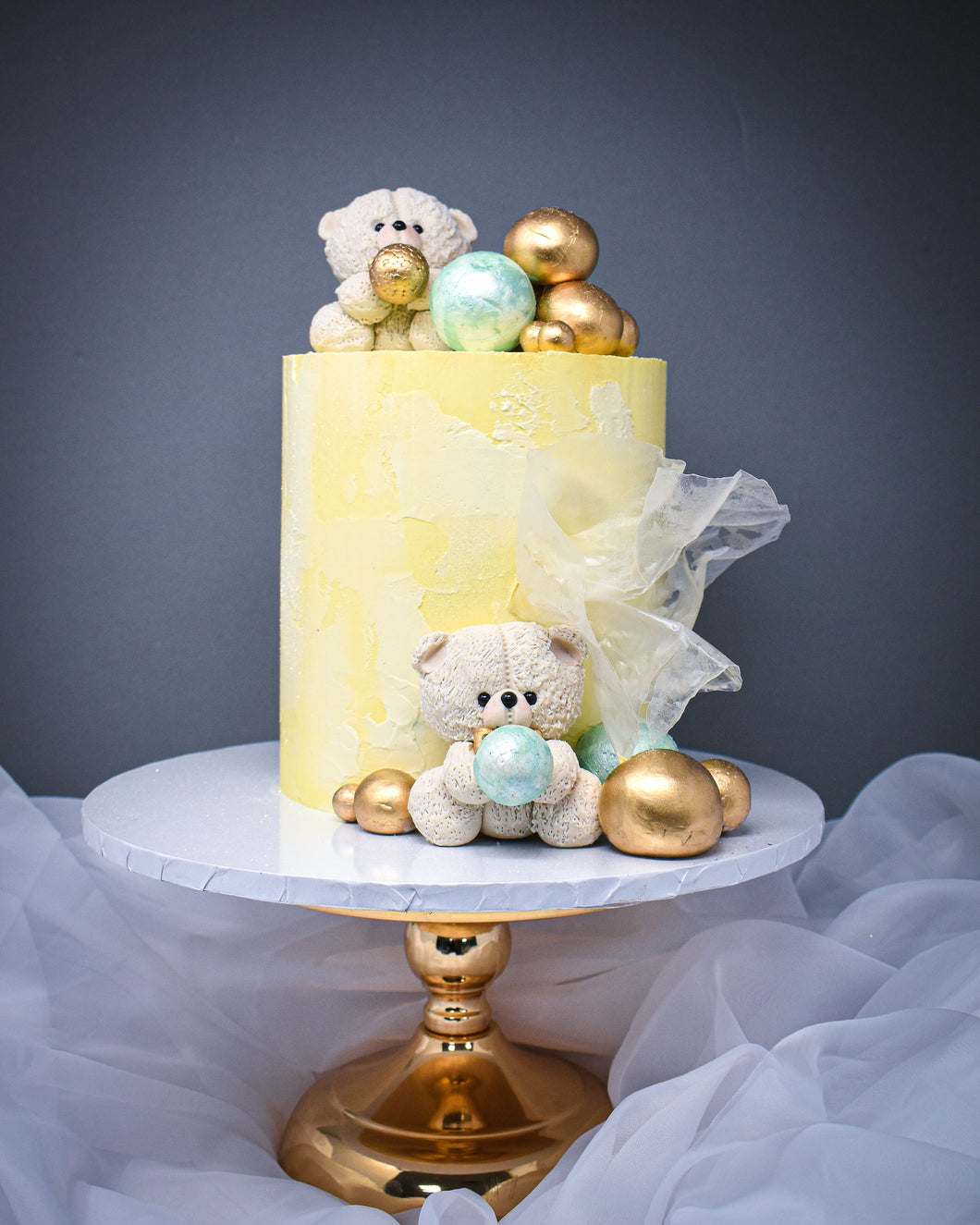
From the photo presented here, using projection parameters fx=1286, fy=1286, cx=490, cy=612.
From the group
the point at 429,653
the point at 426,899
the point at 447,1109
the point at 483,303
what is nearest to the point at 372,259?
the point at 483,303

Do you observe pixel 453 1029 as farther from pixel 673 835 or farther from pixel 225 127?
pixel 225 127

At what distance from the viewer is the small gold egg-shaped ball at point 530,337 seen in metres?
1.09

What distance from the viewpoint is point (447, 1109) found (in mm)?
1238

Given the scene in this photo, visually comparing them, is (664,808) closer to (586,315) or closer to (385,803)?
(385,803)

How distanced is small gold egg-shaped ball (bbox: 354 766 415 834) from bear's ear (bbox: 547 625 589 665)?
16cm

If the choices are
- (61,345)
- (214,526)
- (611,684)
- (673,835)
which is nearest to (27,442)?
(61,345)

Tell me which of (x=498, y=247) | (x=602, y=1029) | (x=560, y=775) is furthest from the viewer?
(x=498, y=247)

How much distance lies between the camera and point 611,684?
1062 millimetres

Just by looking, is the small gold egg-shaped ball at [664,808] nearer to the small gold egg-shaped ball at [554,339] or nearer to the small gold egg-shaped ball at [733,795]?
the small gold egg-shaped ball at [733,795]

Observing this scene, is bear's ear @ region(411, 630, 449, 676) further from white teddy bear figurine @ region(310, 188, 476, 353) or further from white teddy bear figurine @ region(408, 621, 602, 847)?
white teddy bear figurine @ region(310, 188, 476, 353)

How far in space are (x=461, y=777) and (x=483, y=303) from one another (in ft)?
1.29

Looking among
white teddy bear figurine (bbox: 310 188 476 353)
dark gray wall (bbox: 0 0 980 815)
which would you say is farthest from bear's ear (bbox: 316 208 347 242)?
dark gray wall (bbox: 0 0 980 815)

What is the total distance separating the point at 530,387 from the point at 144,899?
28.7 inches

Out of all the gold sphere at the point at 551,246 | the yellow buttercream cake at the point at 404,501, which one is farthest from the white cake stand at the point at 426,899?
the gold sphere at the point at 551,246
